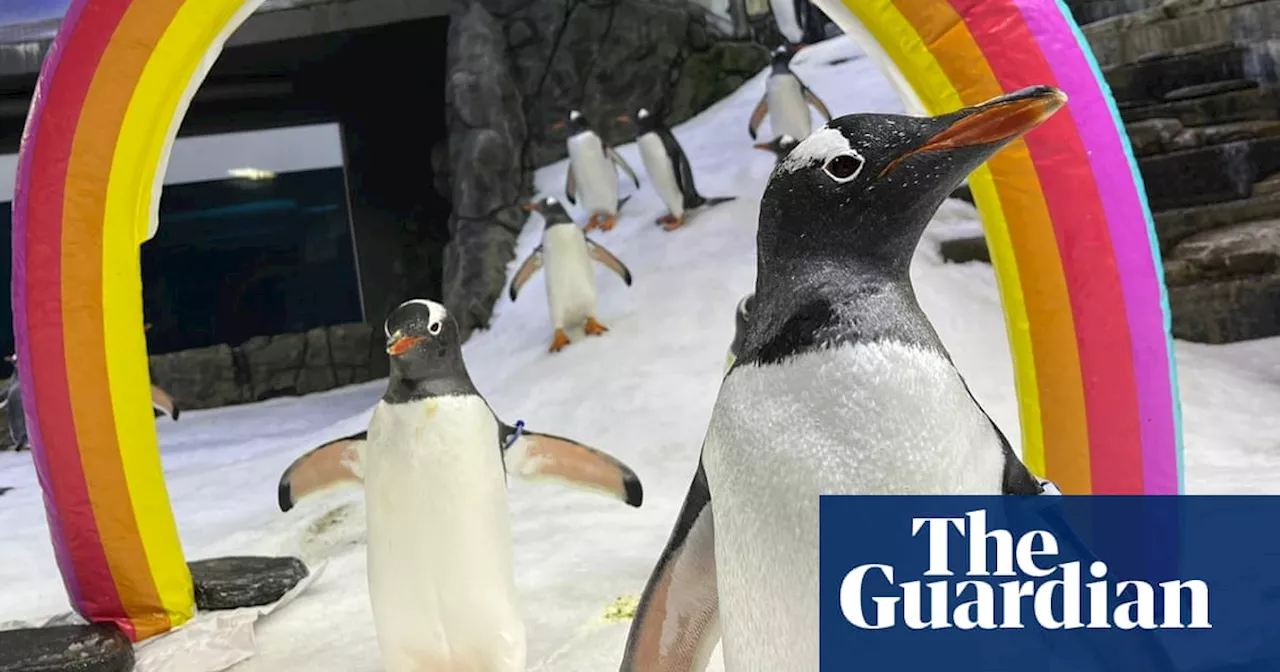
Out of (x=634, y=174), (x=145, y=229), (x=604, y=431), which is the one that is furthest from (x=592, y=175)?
(x=145, y=229)

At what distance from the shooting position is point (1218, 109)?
428 cm

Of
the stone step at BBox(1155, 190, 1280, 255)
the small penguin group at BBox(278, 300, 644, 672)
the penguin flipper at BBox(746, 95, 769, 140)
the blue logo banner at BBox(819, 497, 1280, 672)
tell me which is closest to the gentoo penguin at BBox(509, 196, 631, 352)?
the penguin flipper at BBox(746, 95, 769, 140)

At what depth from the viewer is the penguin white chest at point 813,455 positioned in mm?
727

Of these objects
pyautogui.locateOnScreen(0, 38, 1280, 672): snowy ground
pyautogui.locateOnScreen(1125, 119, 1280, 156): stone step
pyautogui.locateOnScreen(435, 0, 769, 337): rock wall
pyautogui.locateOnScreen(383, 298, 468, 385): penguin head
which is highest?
pyautogui.locateOnScreen(435, 0, 769, 337): rock wall

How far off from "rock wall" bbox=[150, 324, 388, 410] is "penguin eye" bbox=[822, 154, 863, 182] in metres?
6.82

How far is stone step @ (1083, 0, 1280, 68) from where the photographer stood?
14.1 ft

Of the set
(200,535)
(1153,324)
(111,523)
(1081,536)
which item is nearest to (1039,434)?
(1153,324)

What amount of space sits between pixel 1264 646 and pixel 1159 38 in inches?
189

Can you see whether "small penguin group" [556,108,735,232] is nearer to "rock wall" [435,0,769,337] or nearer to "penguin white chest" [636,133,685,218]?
"penguin white chest" [636,133,685,218]

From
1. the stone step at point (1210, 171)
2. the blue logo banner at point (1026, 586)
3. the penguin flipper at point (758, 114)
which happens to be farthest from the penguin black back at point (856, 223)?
the penguin flipper at point (758, 114)

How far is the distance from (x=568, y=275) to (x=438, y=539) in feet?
9.84

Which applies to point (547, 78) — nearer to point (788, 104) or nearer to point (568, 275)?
point (788, 104)

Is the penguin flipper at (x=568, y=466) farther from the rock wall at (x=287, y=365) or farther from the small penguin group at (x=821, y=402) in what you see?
the rock wall at (x=287, y=365)

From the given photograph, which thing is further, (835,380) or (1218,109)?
(1218,109)
